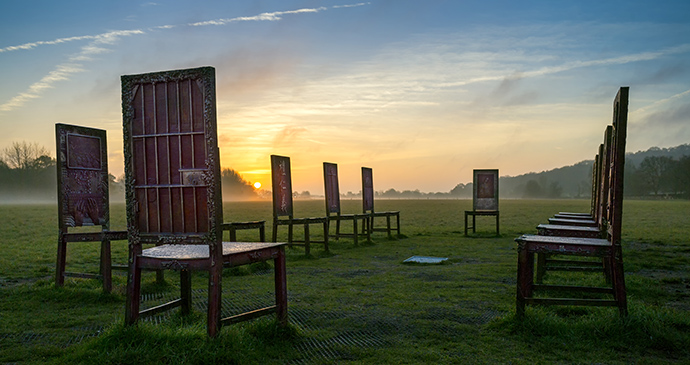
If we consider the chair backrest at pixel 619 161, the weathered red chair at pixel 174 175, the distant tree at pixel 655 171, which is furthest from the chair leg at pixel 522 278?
the distant tree at pixel 655 171

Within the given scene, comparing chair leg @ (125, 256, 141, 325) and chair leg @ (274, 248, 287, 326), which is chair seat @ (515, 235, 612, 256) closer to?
chair leg @ (274, 248, 287, 326)

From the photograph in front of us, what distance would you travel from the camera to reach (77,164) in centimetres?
686

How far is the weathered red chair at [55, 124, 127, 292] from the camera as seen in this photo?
21.2ft

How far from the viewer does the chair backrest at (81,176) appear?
6.65 meters

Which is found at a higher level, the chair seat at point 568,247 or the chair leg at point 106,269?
the chair seat at point 568,247

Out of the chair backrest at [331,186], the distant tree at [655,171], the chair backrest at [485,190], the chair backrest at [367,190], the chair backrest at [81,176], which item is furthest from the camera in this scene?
the distant tree at [655,171]

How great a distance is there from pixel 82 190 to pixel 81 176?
21 centimetres

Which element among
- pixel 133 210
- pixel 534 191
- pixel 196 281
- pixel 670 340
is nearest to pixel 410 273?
pixel 196 281

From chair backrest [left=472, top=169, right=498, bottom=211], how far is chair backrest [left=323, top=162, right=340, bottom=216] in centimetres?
600

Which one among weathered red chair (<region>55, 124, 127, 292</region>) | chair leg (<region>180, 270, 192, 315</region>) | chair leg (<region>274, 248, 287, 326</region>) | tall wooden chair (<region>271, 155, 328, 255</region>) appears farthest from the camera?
tall wooden chair (<region>271, 155, 328, 255</region>)

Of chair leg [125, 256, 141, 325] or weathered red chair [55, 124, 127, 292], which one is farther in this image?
weathered red chair [55, 124, 127, 292]

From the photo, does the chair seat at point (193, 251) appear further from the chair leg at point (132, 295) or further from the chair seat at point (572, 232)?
the chair seat at point (572, 232)

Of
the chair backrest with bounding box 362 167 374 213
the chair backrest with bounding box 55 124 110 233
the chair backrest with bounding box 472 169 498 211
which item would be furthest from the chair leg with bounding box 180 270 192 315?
the chair backrest with bounding box 472 169 498 211

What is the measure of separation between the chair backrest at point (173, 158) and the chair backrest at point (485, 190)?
15409 mm
